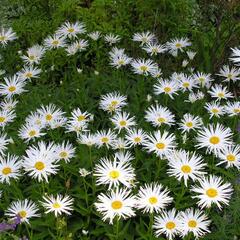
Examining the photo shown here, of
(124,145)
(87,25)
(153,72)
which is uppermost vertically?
(87,25)

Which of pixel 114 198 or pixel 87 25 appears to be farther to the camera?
pixel 87 25

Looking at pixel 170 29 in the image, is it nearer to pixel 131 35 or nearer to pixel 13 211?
pixel 131 35

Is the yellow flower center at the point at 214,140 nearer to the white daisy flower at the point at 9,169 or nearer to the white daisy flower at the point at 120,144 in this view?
the white daisy flower at the point at 120,144

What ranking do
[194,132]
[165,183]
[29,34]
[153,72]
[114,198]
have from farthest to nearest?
[29,34] → [153,72] → [194,132] → [165,183] → [114,198]

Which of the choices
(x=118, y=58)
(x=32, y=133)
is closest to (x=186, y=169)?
(x=32, y=133)

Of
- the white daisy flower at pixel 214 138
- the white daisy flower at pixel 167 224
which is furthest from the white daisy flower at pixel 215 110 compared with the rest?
the white daisy flower at pixel 167 224

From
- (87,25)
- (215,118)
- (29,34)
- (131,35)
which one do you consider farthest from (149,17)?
(215,118)

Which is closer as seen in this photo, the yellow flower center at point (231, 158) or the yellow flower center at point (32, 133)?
the yellow flower center at point (231, 158)
